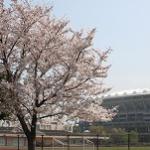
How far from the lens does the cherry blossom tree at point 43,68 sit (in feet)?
65.9

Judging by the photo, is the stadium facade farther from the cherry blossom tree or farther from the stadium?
the cherry blossom tree

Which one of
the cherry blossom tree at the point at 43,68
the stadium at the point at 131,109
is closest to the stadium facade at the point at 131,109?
the stadium at the point at 131,109

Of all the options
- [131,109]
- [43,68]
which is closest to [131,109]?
[131,109]

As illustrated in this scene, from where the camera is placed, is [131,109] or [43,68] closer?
[43,68]

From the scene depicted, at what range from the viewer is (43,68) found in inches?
801

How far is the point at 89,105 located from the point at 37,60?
122 inches

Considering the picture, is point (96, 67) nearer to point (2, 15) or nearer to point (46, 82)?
point (46, 82)

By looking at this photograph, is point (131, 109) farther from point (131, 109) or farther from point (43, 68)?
point (43, 68)

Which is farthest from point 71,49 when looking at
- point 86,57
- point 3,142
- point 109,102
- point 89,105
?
point 109,102

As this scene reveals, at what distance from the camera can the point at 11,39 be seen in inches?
812

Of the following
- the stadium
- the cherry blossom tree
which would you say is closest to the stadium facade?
the stadium

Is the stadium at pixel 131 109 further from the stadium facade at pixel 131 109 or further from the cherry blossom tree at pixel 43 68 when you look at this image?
the cherry blossom tree at pixel 43 68

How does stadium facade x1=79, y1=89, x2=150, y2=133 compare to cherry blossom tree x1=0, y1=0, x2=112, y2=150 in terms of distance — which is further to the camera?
stadium facade x1=79, y1=89, x2=150, y2=133

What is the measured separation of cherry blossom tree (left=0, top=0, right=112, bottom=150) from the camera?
20.1 metres
